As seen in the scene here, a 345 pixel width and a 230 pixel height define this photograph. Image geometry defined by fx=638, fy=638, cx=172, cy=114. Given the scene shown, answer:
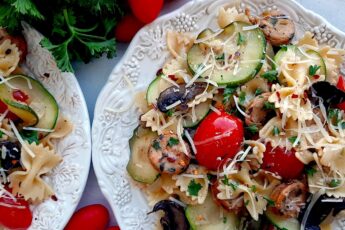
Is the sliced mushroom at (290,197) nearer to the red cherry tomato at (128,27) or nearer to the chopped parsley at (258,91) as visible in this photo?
the chopped parsley at (258,91)

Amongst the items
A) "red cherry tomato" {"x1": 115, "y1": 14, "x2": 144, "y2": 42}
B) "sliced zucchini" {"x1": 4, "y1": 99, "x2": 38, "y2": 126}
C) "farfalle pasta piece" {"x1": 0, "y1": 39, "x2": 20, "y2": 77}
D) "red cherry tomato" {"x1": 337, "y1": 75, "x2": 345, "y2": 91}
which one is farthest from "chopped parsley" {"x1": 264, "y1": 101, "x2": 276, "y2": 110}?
"farfalle pasta piece" {"x1": 0, "y1": 39, "x2": 20, "y2": 77}

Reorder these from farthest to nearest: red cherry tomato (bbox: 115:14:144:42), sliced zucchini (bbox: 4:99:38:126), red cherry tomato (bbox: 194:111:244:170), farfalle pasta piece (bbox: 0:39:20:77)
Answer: red cherry tomato (bbox: 115:14:144:42)
farfalle pasta piece (bbox: 0:39:20:77)
sliced zucchini (bbox: 4:99:38:126)
red cherry tomato (bbox: 194:111:244:170)

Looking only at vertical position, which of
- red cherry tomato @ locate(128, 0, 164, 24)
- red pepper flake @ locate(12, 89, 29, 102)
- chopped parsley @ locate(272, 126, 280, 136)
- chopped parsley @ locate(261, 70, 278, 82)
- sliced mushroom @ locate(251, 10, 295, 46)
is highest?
red cherry tomato @ locate(128, 0, 164, 24)

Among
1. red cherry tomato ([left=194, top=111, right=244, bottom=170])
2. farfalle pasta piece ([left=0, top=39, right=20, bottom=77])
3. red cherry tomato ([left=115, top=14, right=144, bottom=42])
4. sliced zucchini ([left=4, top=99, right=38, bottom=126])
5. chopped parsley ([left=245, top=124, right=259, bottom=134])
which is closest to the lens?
red cherry tomato ([left=194, top=111, right=244, bottom=170])

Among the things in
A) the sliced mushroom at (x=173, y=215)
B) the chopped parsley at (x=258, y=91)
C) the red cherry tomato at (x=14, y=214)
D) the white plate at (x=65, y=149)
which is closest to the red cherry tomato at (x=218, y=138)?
the chopped parsley at (x=258, y=91)

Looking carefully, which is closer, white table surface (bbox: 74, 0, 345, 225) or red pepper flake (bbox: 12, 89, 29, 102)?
red pepper flake (bbox: 12, 89, 29, 102)

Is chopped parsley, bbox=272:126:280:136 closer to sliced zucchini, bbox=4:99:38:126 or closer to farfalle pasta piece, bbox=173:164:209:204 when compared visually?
farfalle pasta piece, bbox=173:164:209:204

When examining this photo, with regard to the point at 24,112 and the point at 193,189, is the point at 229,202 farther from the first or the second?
the point at 24,112
